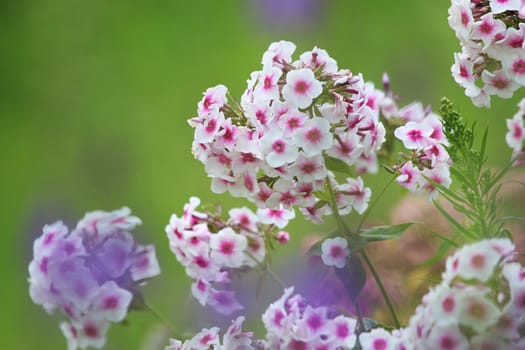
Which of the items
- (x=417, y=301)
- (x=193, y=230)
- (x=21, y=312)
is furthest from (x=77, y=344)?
(x=21, y=312)

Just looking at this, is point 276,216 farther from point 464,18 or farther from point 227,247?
point 464,18

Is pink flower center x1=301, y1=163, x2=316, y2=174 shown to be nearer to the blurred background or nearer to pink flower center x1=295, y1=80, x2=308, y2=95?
pink flower center x1=295, y1=80, x2=308, y2=95

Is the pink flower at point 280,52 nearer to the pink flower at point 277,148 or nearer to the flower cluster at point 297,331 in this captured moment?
the pink flower at point 277,148

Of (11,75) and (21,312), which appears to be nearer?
(21,312)

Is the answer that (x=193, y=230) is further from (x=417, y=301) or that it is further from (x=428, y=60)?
(x=428, y=60)

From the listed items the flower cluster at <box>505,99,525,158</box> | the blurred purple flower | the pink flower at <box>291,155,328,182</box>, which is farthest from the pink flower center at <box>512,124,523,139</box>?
the blurred purple flower

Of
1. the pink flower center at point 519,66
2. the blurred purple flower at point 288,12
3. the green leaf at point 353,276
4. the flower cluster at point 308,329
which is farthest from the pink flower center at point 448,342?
the blurred purple flower at point 288,12

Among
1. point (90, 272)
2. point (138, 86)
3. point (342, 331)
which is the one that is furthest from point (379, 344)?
point (138, 86)
